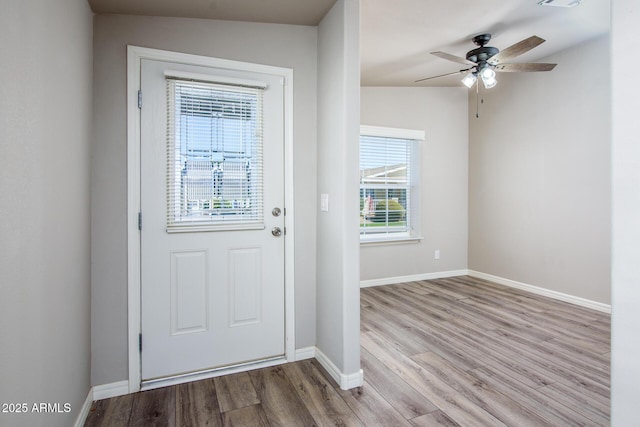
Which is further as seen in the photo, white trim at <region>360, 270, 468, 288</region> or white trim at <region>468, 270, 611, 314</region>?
white trim at <region>360, 270, 468, 288</region>

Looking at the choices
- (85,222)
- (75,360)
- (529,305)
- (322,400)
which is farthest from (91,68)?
(529,305)

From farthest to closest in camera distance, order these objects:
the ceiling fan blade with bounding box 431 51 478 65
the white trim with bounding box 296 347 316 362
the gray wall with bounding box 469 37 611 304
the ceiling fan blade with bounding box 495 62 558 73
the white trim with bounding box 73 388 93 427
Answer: the gray wall with bounding box 469 37 611 304
the ceiling fan blade with bounding box 495 62 558 73
the ceiling fan blade with bounding box 431 51 478 65
the white trim with bounding box 296 347 316 362
the white trim with bounding box 73 388 93 427

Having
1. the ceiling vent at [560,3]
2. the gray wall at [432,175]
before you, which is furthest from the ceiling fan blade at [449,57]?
the gray wall at [432,175]

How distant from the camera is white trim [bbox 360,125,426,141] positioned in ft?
14.9

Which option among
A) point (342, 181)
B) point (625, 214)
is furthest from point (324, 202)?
point (625, 214)

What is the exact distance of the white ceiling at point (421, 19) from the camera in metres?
2.14

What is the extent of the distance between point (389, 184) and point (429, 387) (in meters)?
3.05

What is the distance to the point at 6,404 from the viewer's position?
40.3 inches

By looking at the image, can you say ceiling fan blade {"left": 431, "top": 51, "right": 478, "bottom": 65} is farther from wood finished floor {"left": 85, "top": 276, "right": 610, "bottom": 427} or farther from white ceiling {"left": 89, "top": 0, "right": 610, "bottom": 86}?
wood finished floor {"left": 85, "top": 276, "right": 610, "bottom": 427}

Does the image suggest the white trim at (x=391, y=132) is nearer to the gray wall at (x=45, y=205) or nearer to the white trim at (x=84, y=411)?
the gray wall at (x=45, y=205)

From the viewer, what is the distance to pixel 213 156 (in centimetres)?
229

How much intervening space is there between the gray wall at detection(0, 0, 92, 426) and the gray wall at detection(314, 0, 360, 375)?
1420mm

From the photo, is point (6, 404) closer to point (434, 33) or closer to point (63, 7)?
point (63, 7)

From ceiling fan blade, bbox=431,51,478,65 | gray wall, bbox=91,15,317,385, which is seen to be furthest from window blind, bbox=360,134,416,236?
gray wall, bbox=91,15,317,385
